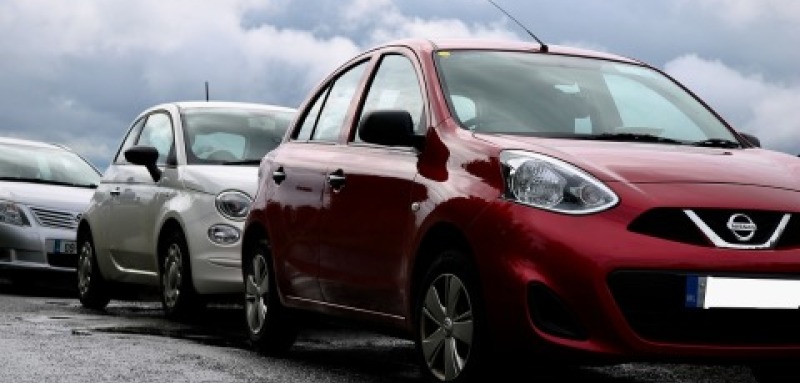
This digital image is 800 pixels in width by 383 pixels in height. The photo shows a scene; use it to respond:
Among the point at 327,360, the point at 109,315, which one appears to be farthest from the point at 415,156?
the point at 109,315

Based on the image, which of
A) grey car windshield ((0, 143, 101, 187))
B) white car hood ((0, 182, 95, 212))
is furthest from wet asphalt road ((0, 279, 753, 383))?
grey car windshield ((0, 143, 101, 187))

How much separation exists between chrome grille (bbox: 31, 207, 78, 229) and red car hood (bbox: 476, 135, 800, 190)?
32.8 feet

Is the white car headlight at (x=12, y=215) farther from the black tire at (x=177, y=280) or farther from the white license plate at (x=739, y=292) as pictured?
the white license plate at (x=739, y=292)

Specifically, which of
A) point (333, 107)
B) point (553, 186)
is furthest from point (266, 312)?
point (553, 186)

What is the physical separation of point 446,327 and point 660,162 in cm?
112

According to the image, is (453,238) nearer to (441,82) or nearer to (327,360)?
(441,82)

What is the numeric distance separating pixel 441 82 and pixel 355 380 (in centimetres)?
154

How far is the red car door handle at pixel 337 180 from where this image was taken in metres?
7.54

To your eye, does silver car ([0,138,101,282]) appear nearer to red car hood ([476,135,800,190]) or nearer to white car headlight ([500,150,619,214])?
red car hood ([476,135,800,190])

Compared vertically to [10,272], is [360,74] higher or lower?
higher

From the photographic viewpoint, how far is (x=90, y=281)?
13289 millimetres

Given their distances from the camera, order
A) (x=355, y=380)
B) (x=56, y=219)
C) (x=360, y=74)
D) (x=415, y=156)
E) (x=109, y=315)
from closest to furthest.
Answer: (x=415, y=156) → (x=355, y=380) → (x=360, y=74) → (x=109, y=315) → (x=56, y=219)

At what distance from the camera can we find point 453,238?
251 inches

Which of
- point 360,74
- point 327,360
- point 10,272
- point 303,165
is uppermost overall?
point 360,74
